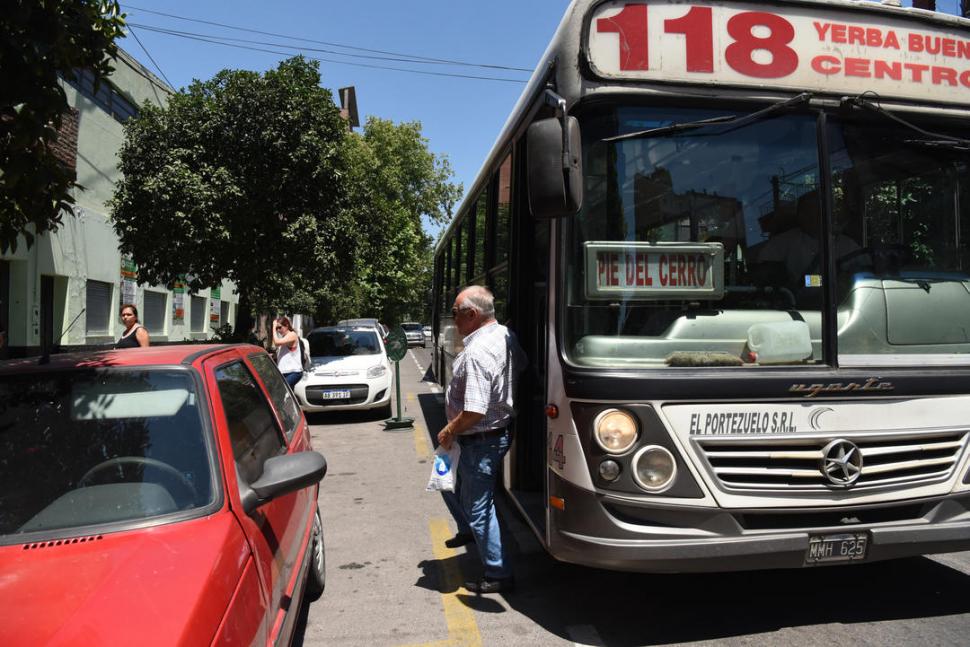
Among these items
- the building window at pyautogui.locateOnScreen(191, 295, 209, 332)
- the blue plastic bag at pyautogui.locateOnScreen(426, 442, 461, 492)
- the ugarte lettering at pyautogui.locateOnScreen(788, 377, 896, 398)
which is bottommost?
the blue plastic bag at pyautogui.locateOnScreen(426, 442, 461, 492)

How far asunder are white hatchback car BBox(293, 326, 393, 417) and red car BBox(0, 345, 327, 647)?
774 centimetres

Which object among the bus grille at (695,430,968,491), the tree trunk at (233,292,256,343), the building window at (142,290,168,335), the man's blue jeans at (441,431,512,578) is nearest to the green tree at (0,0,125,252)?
the man's blue jeans at (441,431,512,578)

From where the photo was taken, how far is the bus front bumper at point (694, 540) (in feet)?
10.5

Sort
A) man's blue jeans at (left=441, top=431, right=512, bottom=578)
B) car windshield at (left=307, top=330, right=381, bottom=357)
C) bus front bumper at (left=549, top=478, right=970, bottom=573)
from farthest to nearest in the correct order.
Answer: car windshield at (left=307, top=330, right=381, bottom=357) → man's blue jeans at (left=441, top=431, right=512, bottom=578) → bus front bumper at (left=549, top=478, right=970, bottom=573)

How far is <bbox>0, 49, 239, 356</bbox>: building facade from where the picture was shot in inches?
530

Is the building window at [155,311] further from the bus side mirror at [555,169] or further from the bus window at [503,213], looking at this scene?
the bus side mirror at [555,169]

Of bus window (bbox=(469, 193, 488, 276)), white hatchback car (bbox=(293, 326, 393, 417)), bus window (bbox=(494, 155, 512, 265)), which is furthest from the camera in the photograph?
white hatchback car (bbox=(293, 326, 393, 417))

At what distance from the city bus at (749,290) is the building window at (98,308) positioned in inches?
611

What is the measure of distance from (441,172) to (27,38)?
43.3m

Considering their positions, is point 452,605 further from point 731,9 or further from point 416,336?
point 416,336

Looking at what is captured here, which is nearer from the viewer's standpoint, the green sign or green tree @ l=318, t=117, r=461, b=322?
the green sign

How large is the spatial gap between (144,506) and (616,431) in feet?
6.49

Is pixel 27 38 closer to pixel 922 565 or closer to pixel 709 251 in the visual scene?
pixel 709 251

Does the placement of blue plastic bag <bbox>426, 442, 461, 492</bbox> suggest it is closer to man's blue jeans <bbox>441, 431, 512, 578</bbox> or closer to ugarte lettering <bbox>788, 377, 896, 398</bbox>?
man's blue jeans <bbox>441, 431, 512, 578</bbox>
